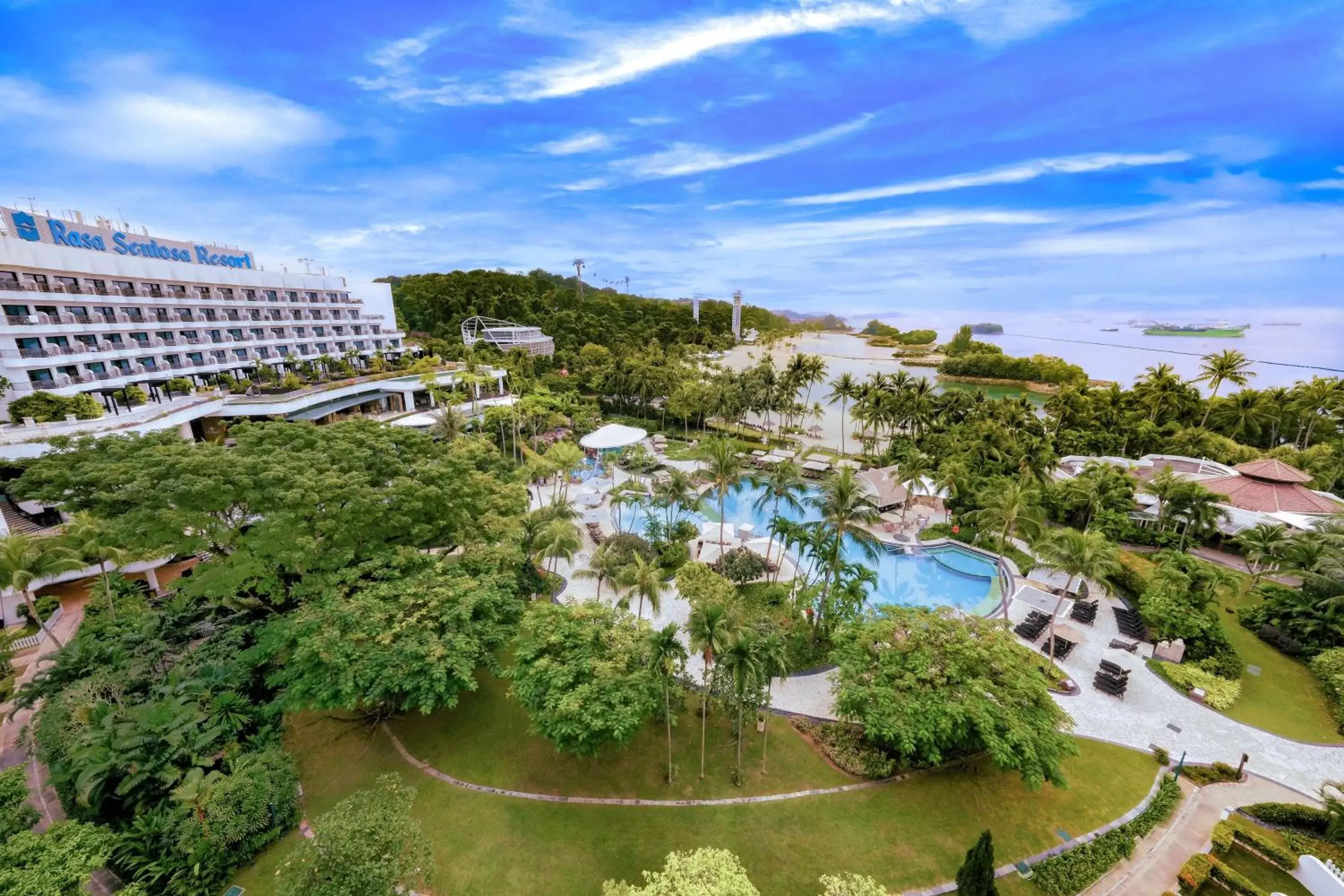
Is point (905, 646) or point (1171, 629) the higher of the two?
point (905, 646)

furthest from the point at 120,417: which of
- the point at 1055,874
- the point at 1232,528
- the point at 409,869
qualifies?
the point at 1232,528

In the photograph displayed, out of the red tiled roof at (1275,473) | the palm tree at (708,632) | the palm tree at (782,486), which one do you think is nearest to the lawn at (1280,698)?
the red tiled roof at (1275,473)

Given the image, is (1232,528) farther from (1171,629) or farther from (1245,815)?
(1245,815)

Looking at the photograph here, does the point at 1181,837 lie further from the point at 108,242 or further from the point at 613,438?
the point at 108,242

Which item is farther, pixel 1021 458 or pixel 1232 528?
pixel 1021 458

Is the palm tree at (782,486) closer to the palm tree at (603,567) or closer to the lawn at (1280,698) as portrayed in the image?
the palm tree at (603,567)

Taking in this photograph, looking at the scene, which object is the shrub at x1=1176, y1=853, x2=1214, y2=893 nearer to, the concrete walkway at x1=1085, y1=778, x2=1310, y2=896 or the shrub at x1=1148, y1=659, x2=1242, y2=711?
the concrete walkway at x1=1085, y1=778, x2=1310, y2=896

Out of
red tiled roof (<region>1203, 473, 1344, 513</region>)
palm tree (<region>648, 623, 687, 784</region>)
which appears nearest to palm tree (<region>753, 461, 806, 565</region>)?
palm tree (<region>648, 623, 687, 784</region>)
